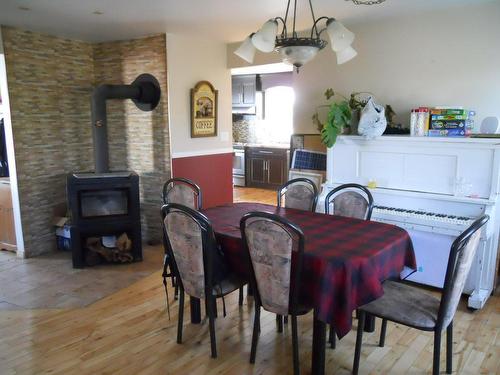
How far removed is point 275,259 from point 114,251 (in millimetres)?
2541

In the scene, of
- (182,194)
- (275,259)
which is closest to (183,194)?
(182,194)

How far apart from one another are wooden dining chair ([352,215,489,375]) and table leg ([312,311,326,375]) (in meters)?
0.22

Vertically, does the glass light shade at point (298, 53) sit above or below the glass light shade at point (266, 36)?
below

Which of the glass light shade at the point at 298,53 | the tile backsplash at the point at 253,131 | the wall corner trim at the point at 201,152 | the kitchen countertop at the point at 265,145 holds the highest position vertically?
the glass light shade at the point at 298,53

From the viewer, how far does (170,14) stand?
11.7 ft

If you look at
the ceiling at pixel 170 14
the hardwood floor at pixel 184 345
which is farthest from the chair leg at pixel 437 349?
the ceiling at pixel 170 14

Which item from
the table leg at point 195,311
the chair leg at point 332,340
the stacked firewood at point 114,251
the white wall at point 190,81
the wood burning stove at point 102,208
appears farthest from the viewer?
the white wall at point 190,81

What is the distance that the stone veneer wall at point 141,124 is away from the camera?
4.50 metres

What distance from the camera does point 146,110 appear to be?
15.1 feet

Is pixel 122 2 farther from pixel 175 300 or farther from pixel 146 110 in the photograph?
pixel 175 300

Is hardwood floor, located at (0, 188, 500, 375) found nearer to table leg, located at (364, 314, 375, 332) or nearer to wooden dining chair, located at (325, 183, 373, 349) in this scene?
table leg, located at (364, 314, 375, 332)

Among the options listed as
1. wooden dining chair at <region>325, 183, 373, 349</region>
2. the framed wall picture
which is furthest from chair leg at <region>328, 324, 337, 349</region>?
the framed wall picture

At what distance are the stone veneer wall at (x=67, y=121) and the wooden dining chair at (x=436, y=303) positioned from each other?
2.93m

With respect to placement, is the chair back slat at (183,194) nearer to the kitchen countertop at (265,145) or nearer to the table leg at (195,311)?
the table leg at (195,311)
